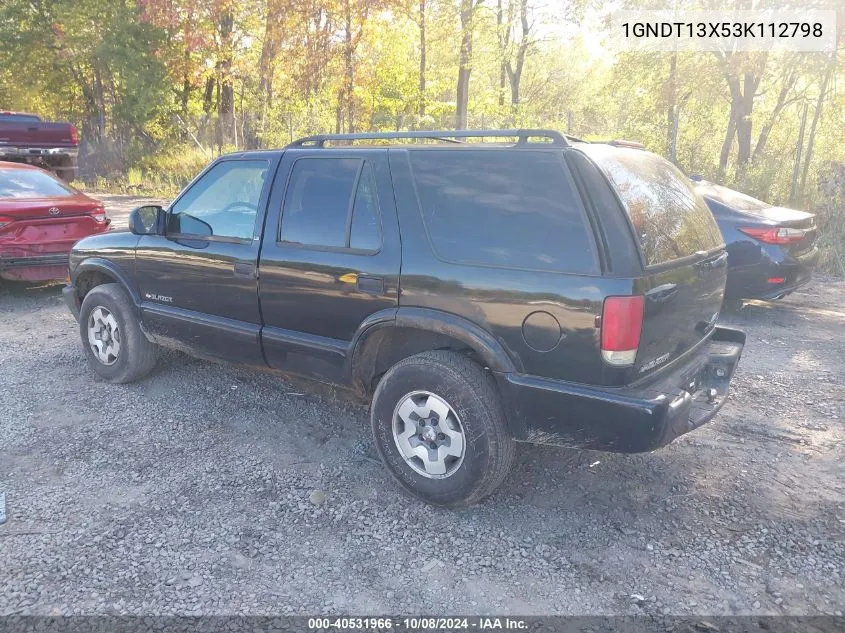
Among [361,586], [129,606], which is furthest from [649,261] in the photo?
[129,606]

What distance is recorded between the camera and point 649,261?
2889mm

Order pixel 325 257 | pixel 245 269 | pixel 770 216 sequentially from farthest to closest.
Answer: pixel 770 216 < pixel 245 269 < pixel 325 257

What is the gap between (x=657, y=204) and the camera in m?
3.22

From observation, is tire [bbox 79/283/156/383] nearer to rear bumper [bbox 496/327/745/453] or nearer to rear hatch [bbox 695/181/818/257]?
rear bumper [bbox 496/327/745/453]

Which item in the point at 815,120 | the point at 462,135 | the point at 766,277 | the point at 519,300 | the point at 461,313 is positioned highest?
the point at 815,120

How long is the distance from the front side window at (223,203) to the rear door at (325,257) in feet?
0.82

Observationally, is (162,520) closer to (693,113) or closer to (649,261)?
(649,261)

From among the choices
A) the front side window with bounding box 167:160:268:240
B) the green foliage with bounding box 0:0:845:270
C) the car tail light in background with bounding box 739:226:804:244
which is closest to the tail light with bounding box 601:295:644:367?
the front side window with bounding box 167:160:268:240

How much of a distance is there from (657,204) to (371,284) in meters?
1.51

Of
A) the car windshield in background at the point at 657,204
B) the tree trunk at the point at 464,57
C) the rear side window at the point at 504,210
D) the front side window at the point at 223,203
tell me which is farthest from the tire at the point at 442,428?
the tree trunk at the point at 464,57

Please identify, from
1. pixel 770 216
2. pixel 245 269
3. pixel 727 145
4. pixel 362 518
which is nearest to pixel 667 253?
pixel 362 518

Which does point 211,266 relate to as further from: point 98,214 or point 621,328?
point 98,214

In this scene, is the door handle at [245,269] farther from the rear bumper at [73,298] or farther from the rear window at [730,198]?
the rear window at [730,198]

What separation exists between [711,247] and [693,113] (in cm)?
1189
